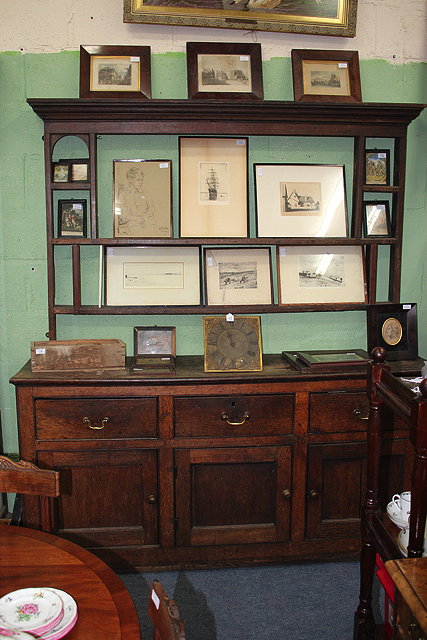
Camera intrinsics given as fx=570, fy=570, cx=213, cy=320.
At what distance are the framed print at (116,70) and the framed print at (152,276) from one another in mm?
770

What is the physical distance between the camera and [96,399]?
259 centimetres

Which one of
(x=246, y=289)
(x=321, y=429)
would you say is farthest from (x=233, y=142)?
(x=321, y=429)

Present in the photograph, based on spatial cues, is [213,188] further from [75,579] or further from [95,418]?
[75,579]

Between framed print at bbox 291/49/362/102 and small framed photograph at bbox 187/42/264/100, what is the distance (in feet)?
0.67

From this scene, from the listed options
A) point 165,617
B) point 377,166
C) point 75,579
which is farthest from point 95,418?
point 377,166

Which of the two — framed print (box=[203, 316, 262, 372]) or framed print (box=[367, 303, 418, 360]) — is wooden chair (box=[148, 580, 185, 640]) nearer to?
framed print (box=[203, 316, 262, 372])

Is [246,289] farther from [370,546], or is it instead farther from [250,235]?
[370,546]

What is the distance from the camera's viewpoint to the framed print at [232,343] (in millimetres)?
2717

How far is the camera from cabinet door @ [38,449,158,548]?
8.59ft

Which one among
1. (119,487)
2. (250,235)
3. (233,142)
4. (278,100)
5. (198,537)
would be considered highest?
(278,100)

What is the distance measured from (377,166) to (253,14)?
0.98 metres

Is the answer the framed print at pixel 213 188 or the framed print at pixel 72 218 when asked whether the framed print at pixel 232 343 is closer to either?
the framed print at pixel 213 188

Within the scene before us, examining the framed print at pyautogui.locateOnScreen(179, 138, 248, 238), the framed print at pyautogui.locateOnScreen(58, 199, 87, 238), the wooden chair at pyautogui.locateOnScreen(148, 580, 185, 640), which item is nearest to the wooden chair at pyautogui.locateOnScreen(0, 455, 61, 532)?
the wooden chair at pyautogui.locateOnScreen(148, 580, 185, 640)

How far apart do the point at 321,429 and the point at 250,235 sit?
3.49 feet
